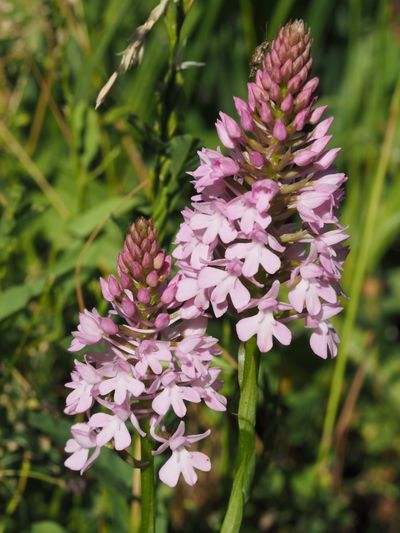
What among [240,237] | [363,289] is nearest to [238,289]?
[240,237]

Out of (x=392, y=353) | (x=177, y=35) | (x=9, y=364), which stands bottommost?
(x=392, y=353)

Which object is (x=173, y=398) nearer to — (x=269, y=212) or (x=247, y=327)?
(x=247, y=327)

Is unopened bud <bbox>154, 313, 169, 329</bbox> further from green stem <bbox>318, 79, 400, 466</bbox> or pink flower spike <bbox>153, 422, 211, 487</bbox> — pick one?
green stem <bbox>318, 79, 400, 466</bbox>

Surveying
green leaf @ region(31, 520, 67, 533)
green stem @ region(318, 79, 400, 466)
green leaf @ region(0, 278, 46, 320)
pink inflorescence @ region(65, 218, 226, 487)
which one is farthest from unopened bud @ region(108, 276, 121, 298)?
green stem @ region(318, 79, 400, 466)

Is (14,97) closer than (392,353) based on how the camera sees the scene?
Yes

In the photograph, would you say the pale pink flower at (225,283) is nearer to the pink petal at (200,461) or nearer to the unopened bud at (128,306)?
the unopened bud at (128,306)

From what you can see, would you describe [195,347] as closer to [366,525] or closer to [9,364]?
[9,364]

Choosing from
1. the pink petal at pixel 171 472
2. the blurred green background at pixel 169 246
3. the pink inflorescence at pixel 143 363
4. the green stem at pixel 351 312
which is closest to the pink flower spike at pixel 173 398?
the pink inflorescence at pixel 143 363
